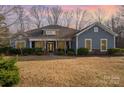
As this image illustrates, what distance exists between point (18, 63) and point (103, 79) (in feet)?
5.58

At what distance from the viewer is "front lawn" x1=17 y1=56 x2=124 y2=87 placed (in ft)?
40.5

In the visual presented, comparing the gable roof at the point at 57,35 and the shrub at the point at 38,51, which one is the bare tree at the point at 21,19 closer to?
the gable roof at the point at 57,35

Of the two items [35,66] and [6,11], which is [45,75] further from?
[6,11]

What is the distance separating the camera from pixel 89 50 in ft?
41.5

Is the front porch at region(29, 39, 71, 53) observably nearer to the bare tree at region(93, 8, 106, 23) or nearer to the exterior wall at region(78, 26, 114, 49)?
the exterior wall at region(78, 26, 114, 49)

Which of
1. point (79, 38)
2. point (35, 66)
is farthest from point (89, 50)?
point (35, 66)

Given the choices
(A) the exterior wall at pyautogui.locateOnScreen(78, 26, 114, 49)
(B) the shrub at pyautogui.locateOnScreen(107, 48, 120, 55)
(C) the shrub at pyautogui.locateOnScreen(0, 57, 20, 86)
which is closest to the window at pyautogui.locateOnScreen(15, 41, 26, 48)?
(C) the shrub at pyautogui.locateOnScreen(0, 57, 20, 86)

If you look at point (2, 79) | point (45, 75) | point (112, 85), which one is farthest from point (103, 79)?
point (2, 79)

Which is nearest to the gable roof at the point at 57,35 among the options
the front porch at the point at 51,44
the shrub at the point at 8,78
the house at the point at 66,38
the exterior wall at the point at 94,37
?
the house at the point at 66,38

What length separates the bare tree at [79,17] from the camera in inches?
492

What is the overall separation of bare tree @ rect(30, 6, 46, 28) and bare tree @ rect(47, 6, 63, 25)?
0.12m

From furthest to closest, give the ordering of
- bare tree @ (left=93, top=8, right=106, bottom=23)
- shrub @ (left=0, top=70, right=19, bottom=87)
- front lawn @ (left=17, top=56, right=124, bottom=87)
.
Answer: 1. bare tree @ (left=93, top=8, right=106, bottom=23)
2. front lawn @ (left=17, top=56, right=124, bottom=87)
3. shrub @ (left=0, top=70, right=19, bottom=87)

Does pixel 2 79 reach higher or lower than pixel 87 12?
lower

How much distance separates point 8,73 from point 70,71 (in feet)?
4.07
